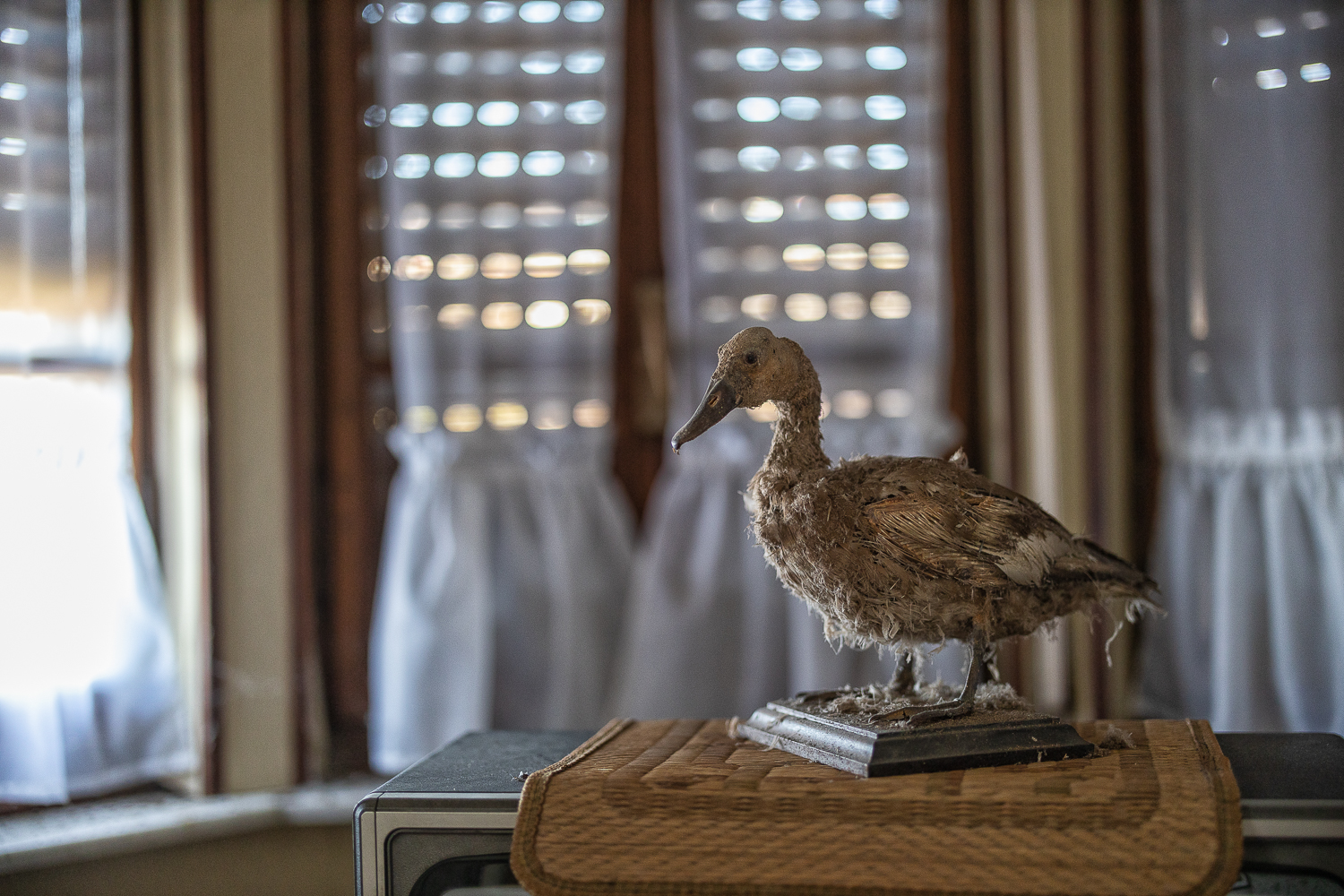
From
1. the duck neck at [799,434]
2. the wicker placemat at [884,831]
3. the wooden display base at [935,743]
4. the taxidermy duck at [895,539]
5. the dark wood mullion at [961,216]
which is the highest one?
the dark wood mullion at [961,216]

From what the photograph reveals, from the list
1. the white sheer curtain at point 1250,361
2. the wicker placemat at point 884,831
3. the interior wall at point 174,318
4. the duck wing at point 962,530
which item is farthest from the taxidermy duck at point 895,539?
the interior wall at point 174,318

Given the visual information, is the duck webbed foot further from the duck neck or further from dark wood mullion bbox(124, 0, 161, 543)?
dark wood mullion bbox(124, 0, 161, 543)

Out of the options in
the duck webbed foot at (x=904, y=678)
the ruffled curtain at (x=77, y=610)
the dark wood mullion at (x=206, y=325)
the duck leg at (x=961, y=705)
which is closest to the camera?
the duck leg at (x=961, y=705)

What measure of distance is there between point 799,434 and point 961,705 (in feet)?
0.94

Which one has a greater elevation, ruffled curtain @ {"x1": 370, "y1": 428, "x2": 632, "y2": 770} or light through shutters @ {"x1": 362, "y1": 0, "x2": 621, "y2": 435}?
light through shutters @ {"x1": 362, "y1": 0, "x2": 621, "y2": 435}

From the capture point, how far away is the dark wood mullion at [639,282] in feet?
6.17

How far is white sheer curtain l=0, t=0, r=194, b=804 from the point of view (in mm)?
1456

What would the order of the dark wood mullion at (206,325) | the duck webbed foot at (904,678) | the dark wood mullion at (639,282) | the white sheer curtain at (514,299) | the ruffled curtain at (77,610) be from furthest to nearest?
the dark wood mullion at (639,282) < the white sheer curtain at (514,299) < the dark wood mullion at (206,325) < the ruffled curtain at (77,610) < the duck webbed foot at (904,678)

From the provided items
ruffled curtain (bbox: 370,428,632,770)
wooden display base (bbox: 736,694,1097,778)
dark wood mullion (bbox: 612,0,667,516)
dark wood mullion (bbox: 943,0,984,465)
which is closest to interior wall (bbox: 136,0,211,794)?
ruffled curtain (bbox: 370,428,632,770)

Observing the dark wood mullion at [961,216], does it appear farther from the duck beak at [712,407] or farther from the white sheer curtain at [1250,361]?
the duck beak at [712,407]

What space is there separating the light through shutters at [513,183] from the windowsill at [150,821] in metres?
0.65

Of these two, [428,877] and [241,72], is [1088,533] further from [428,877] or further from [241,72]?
[241,72]

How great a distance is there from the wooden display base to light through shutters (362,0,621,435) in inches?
36.7

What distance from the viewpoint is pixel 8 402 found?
4.79 ft
